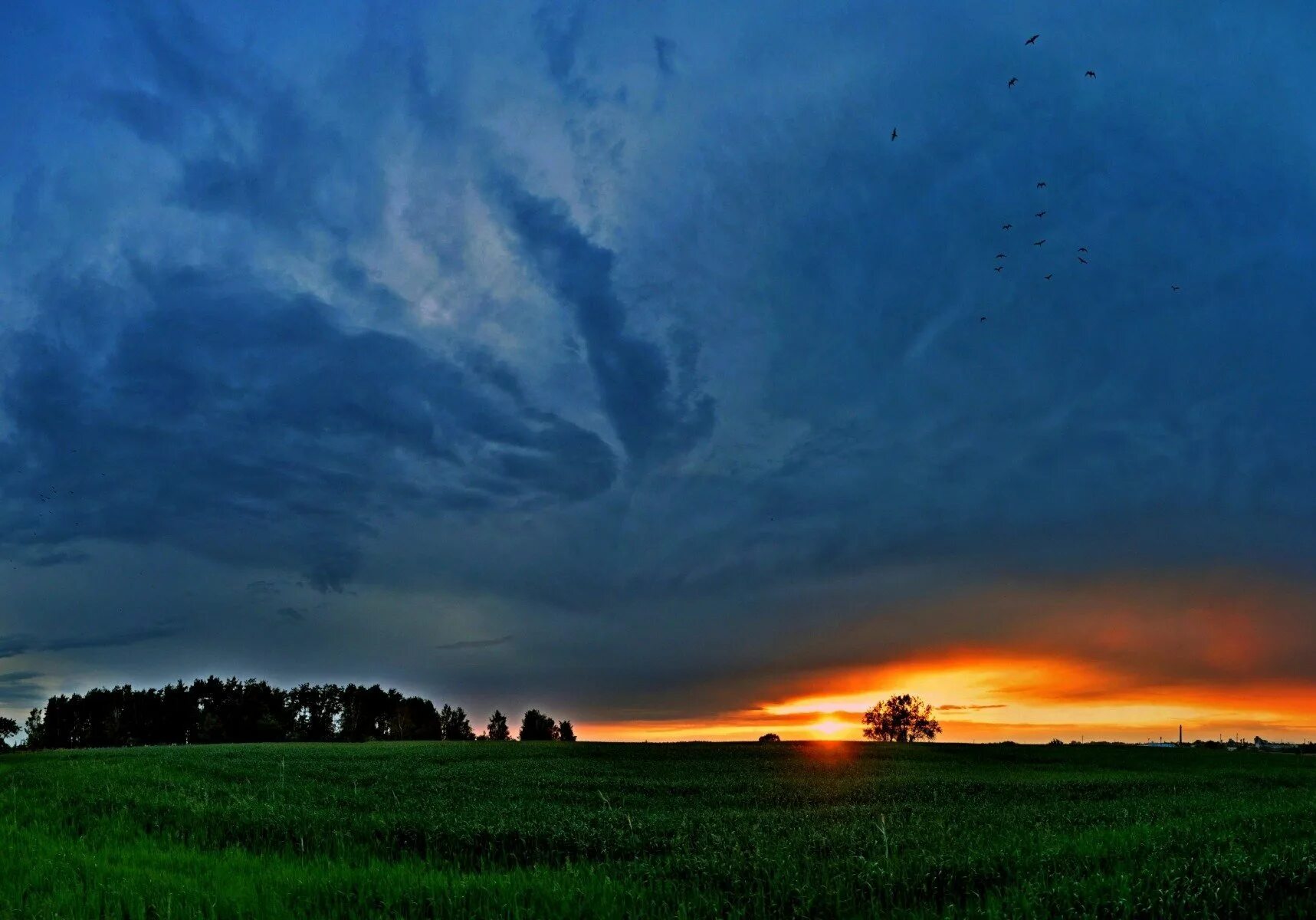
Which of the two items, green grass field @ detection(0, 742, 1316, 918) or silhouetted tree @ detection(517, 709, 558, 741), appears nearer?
green grass field @ detection(0, 742, 1316, 918)

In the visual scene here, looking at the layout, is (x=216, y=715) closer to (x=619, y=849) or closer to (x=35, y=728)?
(x=35, y=728)

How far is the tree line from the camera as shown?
5861 inches

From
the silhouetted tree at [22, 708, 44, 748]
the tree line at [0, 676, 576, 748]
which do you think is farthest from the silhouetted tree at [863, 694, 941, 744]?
the silhouetted tree at [22, 708, 44, 748]

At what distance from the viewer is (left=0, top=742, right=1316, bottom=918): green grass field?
10.2 meters

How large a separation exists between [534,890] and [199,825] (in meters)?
11.7

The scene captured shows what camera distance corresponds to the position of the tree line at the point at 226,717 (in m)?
149

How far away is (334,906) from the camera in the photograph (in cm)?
1084

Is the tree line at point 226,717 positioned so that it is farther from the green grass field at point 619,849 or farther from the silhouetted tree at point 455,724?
the green grass field at point 619,849

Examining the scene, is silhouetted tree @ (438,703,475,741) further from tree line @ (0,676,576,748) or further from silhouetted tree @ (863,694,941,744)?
silhouetted tree @ (863,694,941,744)

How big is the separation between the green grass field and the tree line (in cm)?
13172

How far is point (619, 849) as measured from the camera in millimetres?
14477

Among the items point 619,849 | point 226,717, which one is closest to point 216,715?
point 226,717

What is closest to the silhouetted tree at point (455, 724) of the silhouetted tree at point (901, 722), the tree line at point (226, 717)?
the tree line at point (226, 717)

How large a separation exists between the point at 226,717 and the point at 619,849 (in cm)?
16295
